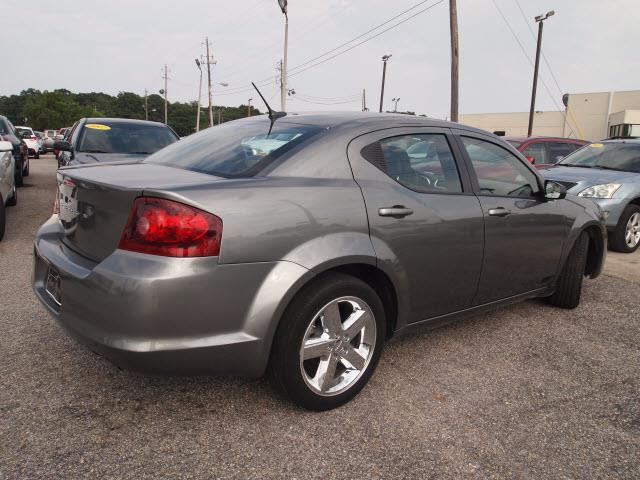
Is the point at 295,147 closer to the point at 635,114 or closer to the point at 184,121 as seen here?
the point at 635,114

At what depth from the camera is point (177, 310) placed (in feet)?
6.77

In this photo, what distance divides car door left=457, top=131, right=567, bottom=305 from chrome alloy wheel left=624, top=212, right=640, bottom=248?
3.68 m

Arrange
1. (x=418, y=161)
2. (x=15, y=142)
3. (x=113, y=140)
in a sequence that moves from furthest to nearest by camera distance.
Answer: (x=15, y=142) < (x=113, y=140) < (x=418, y=161)

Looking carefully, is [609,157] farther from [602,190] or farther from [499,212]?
[499,212]

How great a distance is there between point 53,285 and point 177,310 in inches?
36.0

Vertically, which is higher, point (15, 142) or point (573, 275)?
point (15, 142)

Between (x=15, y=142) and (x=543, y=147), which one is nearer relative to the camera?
(x=15, y=142)

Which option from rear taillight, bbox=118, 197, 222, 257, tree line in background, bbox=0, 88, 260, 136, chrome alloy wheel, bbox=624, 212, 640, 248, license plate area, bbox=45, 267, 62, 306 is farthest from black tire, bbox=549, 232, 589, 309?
tree line in background, bbox=0, 88, 260, 136

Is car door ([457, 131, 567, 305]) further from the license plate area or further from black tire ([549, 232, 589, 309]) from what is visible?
the license plate area

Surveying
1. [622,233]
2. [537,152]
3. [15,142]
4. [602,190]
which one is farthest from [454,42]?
[15,142]

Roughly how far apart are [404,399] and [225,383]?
1.00 meters

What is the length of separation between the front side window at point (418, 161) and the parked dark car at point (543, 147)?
722 cm

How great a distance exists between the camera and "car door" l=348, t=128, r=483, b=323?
2.69 meters

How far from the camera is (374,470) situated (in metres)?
2.13
